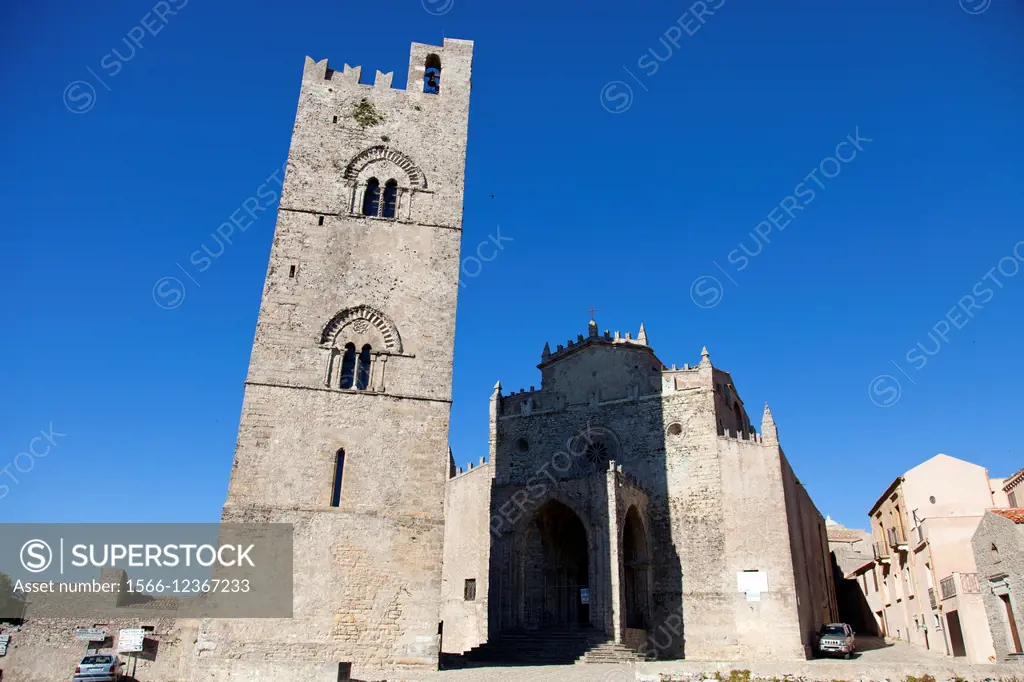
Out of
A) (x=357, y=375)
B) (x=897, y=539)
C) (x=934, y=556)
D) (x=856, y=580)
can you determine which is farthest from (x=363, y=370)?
(x=856, y=580)

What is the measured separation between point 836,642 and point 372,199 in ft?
67.4

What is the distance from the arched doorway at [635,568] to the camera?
26.9m

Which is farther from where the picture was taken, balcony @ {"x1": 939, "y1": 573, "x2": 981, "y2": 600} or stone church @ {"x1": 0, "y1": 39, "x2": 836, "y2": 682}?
balcony @ {"x1": 939, "y1": 573, "x2": 981, "y2": 600}

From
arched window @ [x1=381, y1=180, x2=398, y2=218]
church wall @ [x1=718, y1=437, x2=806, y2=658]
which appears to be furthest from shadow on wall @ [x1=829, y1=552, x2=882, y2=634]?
arched window @ [x1=381, y1=180, x2=398, y2=218]

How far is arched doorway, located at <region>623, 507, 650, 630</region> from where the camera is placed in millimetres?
26875

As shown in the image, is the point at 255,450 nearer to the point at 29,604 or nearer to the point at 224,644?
the point at 224,644

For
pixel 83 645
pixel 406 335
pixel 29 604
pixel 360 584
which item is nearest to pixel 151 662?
pixel 83 645

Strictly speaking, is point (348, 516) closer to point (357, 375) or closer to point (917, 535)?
point (357, 375)

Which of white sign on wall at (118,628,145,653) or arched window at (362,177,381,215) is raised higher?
arched window at (362,177,381,215)

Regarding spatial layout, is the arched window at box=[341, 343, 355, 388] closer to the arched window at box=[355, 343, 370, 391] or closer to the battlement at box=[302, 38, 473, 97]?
the arched window at box=[355, 343, 370, 391]

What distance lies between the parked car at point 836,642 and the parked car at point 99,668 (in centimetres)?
2077

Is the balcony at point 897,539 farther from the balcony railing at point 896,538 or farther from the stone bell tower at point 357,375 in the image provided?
the stone bell tower at point 357,375

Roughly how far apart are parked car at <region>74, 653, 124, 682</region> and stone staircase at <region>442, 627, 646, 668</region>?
8.48m

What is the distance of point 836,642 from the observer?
2464cm
